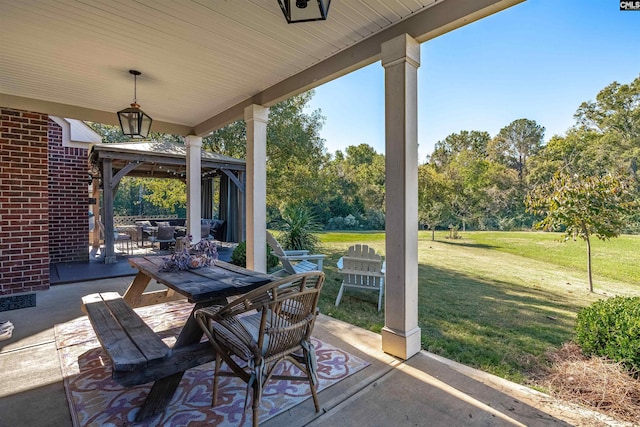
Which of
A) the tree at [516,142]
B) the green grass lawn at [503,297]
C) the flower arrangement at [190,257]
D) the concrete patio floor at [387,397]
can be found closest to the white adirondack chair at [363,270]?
the green grass lawn at [503,297]

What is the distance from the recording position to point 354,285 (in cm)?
413

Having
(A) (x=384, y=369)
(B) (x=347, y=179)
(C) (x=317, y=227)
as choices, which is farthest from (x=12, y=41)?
(B) (x=347, y=179)

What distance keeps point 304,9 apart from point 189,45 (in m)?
1.67

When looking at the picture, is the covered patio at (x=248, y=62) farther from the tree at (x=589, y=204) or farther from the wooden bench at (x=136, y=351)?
the tree at (x=589, y=204)

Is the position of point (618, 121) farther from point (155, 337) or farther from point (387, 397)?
point (155, 337)

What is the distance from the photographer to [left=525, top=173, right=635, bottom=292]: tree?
4.19 metres

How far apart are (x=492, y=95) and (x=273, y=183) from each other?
979 cm

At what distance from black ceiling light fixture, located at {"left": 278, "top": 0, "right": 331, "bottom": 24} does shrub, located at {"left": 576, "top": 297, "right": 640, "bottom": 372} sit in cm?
267

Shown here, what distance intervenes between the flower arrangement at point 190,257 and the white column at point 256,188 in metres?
1.20

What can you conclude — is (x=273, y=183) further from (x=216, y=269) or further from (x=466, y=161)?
(x=466, y=161)

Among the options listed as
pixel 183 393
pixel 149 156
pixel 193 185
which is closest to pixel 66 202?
pixel 149 156

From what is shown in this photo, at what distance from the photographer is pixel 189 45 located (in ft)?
9.38

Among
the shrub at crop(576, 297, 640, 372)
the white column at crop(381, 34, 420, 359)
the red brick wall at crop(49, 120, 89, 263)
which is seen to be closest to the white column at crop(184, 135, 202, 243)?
the red brick wall at crop(49, 120, 89, 263)

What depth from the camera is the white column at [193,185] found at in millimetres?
5727
